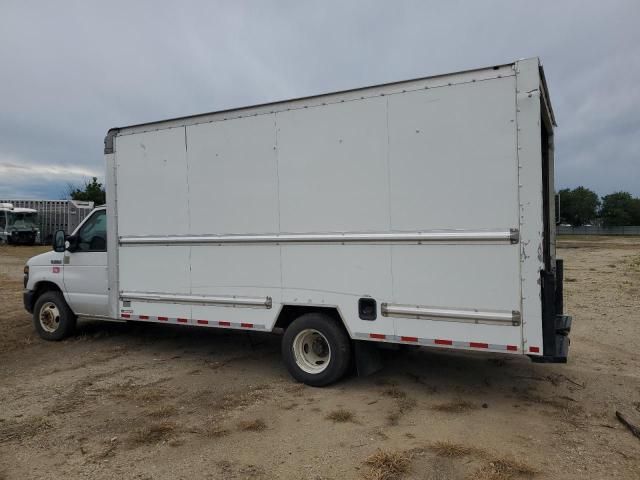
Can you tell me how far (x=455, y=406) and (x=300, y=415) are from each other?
1509 millimetres

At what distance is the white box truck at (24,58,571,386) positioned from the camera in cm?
446

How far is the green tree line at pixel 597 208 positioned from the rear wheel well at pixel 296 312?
8704 centimetres

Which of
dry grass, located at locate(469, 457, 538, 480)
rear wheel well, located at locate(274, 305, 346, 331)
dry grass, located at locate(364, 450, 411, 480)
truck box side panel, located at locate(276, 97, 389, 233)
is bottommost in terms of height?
dry grass, located at locate(469, 457, 538, 480)

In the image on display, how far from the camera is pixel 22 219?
109 ft

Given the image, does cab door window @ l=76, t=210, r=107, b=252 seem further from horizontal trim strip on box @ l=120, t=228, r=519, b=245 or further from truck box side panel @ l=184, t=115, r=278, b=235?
truck box side panel @ l=184, t=115, r=278, b=235

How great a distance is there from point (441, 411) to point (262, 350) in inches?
121

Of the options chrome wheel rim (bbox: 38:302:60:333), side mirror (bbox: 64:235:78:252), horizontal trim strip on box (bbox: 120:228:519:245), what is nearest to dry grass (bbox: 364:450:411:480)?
horizontal trim strip on box (bbox: 120:228:519:245)

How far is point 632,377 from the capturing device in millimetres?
5766

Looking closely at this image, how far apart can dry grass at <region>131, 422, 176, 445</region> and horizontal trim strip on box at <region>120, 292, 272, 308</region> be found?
1580 mm

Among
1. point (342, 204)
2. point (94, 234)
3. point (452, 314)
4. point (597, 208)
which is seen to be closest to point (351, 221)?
point (342, 204)

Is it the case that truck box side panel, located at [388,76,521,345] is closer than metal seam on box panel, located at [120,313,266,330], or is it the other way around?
truck box side panel, located at [388,76,521,345]

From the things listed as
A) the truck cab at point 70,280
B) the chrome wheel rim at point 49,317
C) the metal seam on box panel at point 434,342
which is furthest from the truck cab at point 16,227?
the metal seam on box panel at point 434,342

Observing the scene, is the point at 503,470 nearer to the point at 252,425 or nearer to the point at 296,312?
the point at 252,425

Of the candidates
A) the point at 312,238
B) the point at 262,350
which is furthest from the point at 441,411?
the point at 262,350
